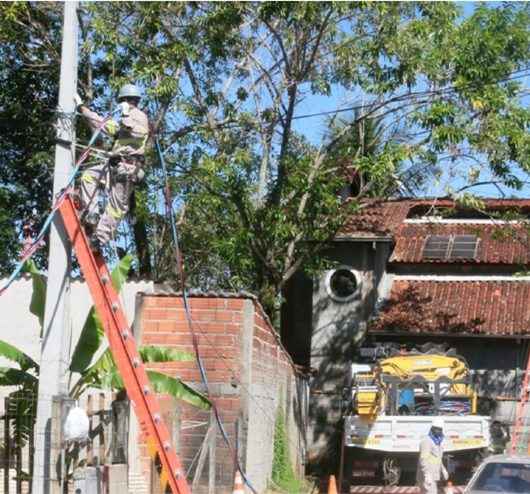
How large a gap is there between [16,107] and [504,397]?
13.6m

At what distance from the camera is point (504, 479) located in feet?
44.9

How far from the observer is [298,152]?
24.1 metres

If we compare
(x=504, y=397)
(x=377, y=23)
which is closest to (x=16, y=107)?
(x=377, y=23)

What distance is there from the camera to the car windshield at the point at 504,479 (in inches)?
531

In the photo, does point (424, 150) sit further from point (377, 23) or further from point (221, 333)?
point (221, 333)

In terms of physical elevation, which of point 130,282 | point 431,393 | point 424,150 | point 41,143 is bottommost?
point 431,393

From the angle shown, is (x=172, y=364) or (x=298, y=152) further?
(x=298, y=152)

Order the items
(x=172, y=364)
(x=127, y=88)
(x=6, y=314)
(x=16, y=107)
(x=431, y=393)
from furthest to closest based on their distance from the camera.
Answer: (x=16, y=107) → (x=431, y=393) → (x=6, y=314) → (x=172, y=364) → (x=127, y=88)

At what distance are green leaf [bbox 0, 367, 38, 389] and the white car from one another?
5.66 m

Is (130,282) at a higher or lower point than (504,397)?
higher

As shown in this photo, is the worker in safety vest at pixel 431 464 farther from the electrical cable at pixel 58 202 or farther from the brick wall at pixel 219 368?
the electrical cable at pixel 58 202

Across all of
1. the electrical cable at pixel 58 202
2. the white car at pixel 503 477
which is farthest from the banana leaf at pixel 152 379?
the white car at pixel 503 477

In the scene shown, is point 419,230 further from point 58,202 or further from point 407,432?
point 58,202

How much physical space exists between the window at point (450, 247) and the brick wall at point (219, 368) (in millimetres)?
13108
